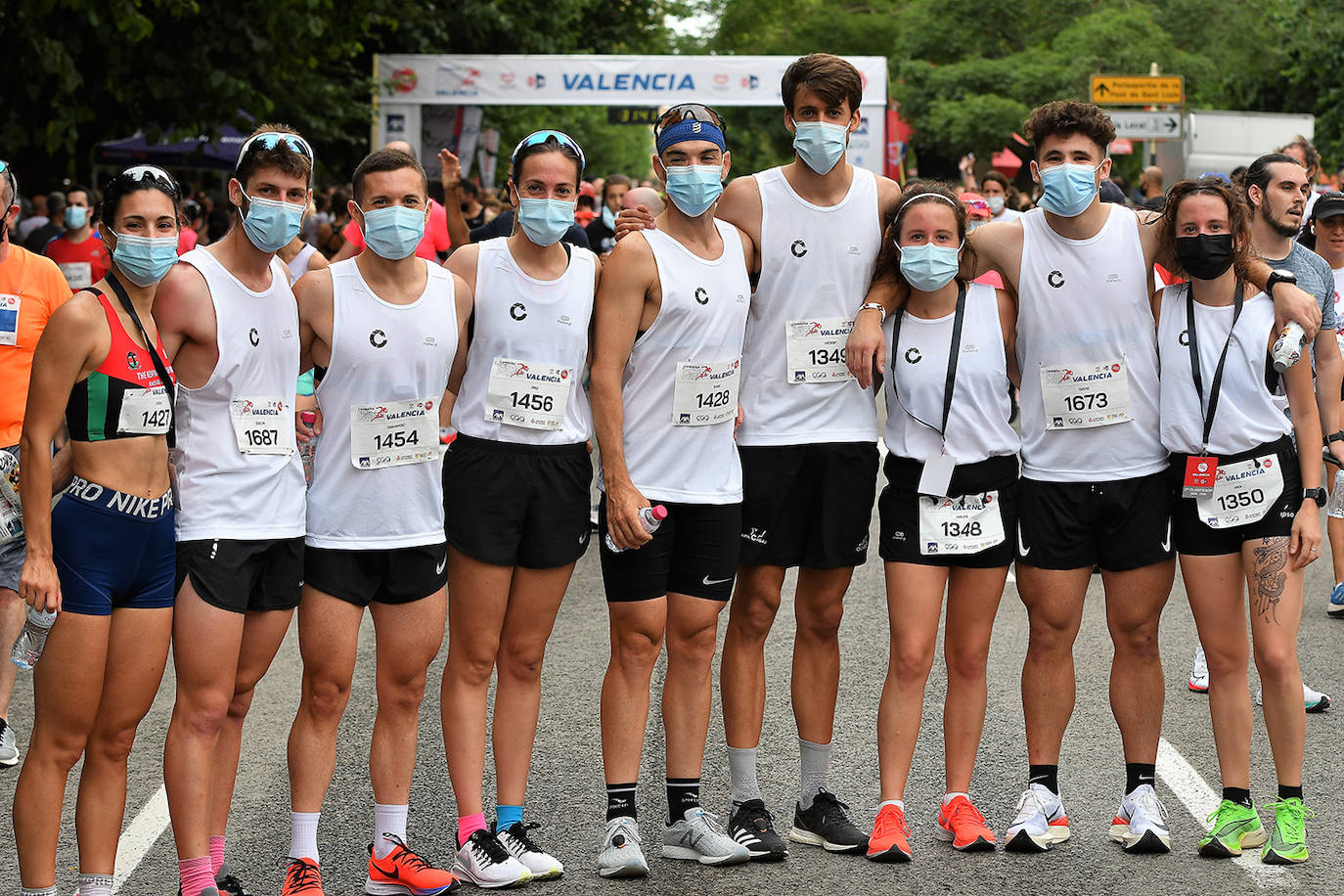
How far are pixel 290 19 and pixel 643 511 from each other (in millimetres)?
13313

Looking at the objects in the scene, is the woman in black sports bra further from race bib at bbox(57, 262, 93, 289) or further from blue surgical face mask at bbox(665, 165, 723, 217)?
race bib at bbox(57, 262, 93, 289)

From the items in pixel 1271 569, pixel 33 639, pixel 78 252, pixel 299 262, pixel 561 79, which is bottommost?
pixel 33 639

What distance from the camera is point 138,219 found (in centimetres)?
411

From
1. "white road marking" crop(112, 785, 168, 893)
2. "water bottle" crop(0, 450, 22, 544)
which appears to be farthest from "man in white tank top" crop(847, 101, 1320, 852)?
"white road marking" crop(112, 785, 168, 893)

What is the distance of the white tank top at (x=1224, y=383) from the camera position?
488 centimetres

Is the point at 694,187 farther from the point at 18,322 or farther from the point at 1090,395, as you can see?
the point at 18,322

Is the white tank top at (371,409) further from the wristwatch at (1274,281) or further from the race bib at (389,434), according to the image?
the wristwatch at (1274,281)

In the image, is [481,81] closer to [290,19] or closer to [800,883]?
[290,19]

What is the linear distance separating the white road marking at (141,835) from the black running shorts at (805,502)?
195cm

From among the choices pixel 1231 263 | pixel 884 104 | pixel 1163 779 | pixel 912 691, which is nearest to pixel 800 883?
pixel 912 691

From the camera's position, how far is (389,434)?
4480mm

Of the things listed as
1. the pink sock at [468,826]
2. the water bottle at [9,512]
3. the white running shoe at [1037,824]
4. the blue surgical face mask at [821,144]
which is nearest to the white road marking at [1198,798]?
the white running shoe at [1037,824]

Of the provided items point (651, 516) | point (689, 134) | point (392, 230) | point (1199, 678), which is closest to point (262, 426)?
point (392, 230)

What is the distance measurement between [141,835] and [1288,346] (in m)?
3.86
